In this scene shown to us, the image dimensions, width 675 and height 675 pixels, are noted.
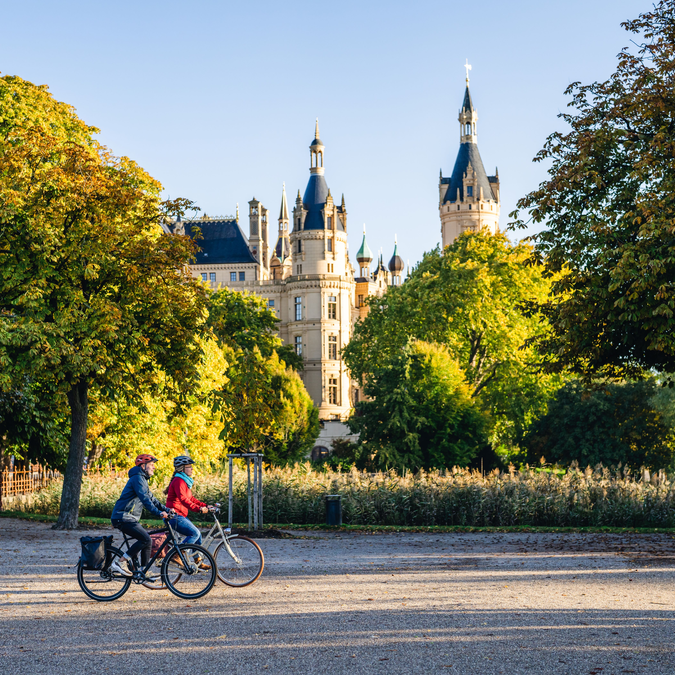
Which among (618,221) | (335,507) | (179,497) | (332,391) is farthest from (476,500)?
(332,391)

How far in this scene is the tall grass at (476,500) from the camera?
23.2 meters

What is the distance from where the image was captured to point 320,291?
289 feet

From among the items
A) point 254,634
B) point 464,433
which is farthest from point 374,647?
point 464,433

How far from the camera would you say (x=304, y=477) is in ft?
82.2

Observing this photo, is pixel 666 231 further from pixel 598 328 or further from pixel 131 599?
pixel 131 599

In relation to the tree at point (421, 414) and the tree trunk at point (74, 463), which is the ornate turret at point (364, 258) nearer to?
the tree at point (421, 414)

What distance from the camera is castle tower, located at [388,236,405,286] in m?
124

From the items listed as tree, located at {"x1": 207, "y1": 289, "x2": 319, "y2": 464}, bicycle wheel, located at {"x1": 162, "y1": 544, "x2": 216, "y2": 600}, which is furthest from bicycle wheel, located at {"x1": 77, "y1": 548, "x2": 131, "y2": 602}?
tree, located at {"x1": 207, "y1": 289, "x2": 319, "y2": 464}

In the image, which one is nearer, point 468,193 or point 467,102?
point 468,193

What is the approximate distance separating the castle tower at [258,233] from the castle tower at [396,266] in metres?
29.8

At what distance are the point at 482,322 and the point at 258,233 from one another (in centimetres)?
5599

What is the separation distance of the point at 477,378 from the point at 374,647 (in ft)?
126

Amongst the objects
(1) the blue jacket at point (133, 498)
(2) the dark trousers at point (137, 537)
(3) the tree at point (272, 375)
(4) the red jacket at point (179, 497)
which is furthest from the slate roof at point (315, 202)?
(2) the dark trousers at point (137, 537)

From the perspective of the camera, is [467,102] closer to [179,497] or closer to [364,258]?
[364,258]
